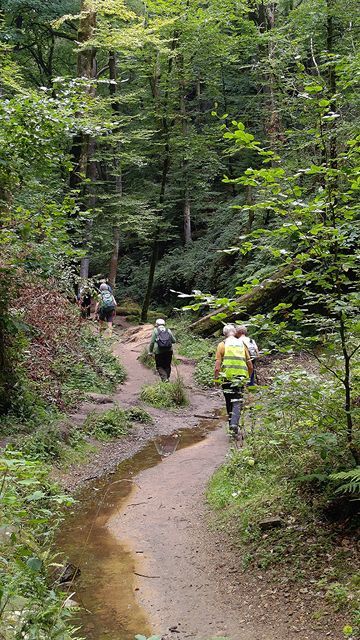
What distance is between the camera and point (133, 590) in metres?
5.21

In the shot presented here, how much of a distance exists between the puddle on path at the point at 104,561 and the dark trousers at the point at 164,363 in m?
4.76

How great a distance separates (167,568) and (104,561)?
72 centimetres

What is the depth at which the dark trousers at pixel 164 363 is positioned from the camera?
13758mm

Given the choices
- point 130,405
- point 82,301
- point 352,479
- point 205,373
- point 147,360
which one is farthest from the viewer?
point 147,360

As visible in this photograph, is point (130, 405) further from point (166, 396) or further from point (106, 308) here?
point (106, 308)

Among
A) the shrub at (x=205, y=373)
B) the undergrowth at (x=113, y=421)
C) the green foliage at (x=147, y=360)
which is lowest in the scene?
the shrub at (x=205, y=373)

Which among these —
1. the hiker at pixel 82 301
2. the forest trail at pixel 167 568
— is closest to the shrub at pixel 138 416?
the forest trail at pixel 167 568

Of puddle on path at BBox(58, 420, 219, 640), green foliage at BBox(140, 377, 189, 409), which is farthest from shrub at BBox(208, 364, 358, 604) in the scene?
green foliage at BBox(140, 377, 189, 409)

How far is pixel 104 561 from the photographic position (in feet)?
19.0

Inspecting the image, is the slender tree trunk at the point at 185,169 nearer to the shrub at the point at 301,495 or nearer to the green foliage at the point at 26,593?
the shrub at the point at 301,495

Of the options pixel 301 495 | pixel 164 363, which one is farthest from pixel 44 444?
pixel 164 363

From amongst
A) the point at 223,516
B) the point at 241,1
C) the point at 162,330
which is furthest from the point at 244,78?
the point at 223,516

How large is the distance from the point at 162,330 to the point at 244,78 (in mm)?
19739

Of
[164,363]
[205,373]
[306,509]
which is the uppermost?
[306,509]
